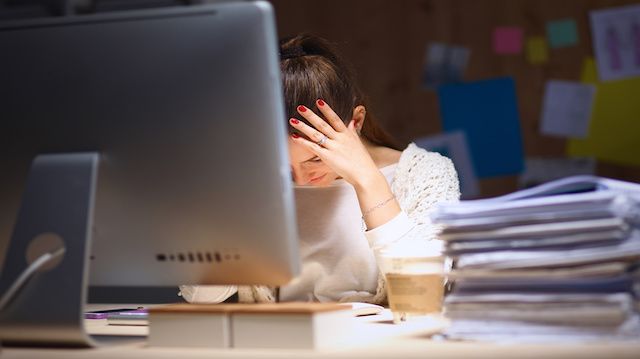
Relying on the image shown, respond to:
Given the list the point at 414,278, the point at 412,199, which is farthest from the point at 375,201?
the point at 414,278

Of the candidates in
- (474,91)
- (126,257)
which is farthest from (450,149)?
(126,257)

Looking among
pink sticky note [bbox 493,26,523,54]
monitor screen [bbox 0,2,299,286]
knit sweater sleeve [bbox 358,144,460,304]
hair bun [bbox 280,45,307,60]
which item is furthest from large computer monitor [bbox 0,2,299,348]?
pink sticky note [bbox 493,26,523,54]

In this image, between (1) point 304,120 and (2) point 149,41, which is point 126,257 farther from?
(1) point 304,120

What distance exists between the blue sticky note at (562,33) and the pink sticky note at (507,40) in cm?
10

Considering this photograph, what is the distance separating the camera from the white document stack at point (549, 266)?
1069mm

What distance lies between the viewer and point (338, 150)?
1.75 meters

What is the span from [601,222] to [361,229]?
871 mm

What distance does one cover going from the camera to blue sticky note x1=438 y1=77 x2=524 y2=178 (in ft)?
10.8

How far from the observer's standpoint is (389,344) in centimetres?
110

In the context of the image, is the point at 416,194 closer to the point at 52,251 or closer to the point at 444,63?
the point at 52,251

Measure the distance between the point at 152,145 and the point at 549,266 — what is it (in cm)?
47

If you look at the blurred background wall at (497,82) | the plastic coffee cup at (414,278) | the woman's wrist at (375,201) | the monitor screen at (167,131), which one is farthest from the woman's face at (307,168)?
the blurred background wall at (497,82)

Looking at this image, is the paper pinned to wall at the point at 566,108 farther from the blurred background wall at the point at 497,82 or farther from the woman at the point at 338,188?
the woman at the point at 338,188

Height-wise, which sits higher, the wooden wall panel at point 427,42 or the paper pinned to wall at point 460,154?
the wooden wall panel at point 427,42
